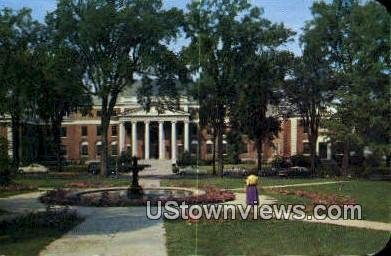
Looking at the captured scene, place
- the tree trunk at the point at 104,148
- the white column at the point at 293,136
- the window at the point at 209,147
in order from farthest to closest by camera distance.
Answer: the window at the point at 209,147 < the white column at the point at 293,136 < the tree trunk at the point at 104,148

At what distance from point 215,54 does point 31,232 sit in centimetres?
1587

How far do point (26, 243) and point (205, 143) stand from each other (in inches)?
549

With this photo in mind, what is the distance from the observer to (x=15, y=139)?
13164mm

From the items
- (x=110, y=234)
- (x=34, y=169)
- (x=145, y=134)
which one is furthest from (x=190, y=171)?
(x=110, y=234)

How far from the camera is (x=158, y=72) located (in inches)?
802

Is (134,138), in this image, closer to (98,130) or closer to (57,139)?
(98,130)

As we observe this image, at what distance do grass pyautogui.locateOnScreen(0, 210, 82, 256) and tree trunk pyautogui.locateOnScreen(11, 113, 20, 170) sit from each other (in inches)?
44.4

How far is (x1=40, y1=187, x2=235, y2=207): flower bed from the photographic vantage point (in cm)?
1559

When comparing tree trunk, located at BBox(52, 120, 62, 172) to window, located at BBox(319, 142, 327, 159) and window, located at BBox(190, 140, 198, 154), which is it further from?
window, located at BBox(319, 142, 327, 159)

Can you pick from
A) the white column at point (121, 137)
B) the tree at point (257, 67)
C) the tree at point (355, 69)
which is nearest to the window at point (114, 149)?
the white column at point (121, 137)

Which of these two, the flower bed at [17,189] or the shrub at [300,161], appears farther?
the shrub at [300,161]

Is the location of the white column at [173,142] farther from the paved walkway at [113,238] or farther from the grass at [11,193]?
the grass at [11,193]

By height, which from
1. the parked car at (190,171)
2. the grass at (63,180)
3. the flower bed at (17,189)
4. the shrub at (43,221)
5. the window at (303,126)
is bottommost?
the shrub at (43,221)

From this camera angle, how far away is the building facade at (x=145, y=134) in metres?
16.0
